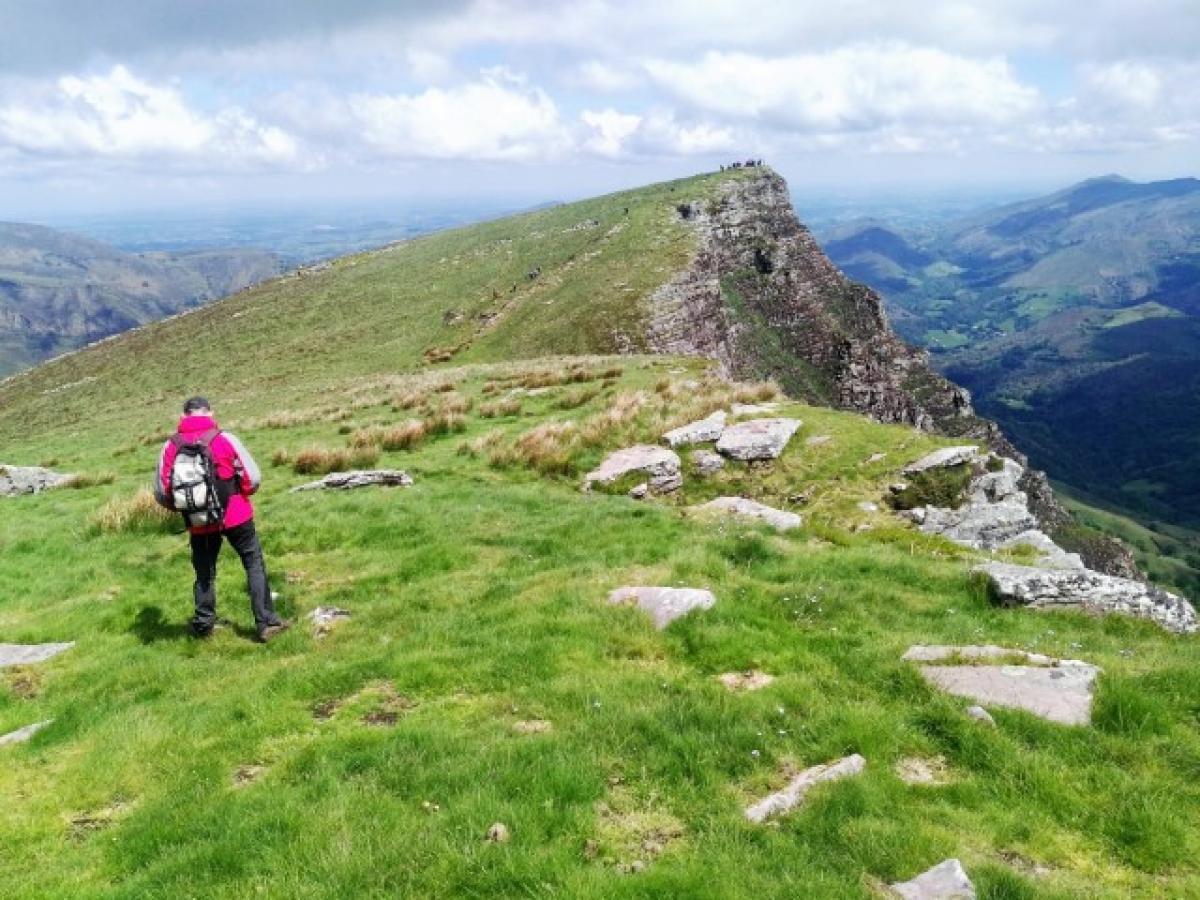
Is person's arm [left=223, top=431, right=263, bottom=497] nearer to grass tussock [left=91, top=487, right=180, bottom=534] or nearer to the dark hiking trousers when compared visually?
the dark hiking trousers

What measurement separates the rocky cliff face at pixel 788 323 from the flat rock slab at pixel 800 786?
59.1m

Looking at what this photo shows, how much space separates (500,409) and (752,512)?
16004 mm

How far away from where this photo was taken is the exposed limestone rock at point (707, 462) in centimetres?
2200

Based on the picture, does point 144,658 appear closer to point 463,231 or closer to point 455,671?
point 455,671

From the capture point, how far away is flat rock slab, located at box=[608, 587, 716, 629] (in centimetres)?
1112

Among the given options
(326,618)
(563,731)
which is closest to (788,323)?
(326,618)

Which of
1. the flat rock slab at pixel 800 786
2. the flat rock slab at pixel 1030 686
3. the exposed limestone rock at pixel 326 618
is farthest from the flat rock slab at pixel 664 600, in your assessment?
the exposed limestone rock at pixel 326 618

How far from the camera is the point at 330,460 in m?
24.7

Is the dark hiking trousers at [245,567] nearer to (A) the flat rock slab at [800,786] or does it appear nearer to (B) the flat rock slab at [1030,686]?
(A) the flat rock slab at [800,786]

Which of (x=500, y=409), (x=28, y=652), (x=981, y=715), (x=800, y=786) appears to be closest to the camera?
(x=800, y=786)

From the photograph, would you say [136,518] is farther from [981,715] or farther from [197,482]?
[981,715]

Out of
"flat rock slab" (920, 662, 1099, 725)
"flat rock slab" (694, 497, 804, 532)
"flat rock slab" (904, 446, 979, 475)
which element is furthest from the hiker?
"flat rock slab" (904, 446, 979, 475)

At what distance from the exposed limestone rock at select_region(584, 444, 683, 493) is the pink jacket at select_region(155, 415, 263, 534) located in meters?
10.9

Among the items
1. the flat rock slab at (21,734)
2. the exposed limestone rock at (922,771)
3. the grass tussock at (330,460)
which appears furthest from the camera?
the grass tussock at (330,460)
